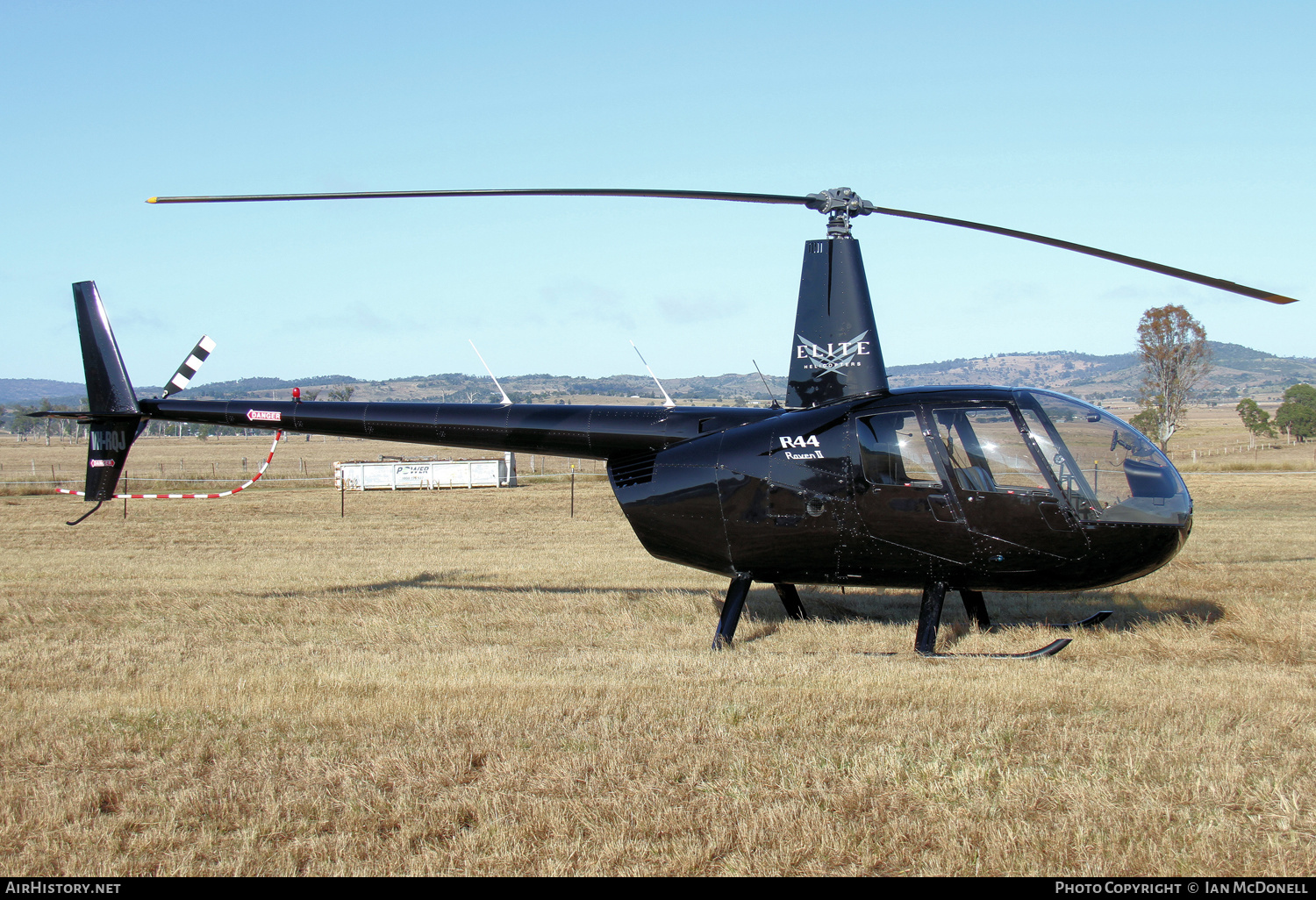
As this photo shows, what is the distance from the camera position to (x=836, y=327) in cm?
1052

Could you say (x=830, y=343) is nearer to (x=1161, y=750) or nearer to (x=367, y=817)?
(x=1161, y=750)

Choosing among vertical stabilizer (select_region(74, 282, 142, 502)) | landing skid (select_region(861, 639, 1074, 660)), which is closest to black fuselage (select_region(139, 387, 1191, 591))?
landing skid (select_region(861, 639, 1074, 660))

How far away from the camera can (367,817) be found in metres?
5.52

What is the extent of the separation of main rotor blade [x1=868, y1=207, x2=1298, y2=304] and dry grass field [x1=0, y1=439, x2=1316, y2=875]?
335 centimetres

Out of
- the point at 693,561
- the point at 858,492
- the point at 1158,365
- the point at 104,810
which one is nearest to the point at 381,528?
the point at 693,561

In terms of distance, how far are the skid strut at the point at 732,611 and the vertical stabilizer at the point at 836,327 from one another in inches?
84.9

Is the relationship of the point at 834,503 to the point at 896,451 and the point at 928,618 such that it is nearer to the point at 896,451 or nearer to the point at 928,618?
the point at 896,451

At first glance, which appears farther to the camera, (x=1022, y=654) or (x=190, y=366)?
(x=190, y=366)

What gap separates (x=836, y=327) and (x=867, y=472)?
1.71 m

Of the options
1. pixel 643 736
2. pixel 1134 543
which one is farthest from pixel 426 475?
pixel 643 736

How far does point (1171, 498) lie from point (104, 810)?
30.0ft

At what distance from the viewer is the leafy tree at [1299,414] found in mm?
70500

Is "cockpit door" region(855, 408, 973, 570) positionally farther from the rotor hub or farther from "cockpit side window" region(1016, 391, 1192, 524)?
the rotor hub

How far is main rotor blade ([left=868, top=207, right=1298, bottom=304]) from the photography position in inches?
323
